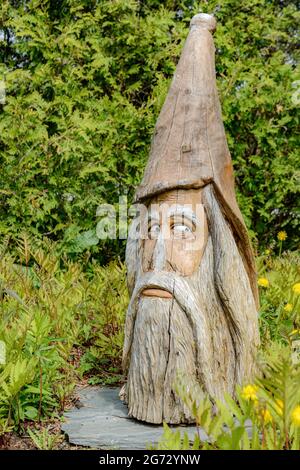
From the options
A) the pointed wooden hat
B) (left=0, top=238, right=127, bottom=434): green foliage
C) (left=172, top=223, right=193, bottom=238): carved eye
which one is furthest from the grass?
the pointed wooden hat

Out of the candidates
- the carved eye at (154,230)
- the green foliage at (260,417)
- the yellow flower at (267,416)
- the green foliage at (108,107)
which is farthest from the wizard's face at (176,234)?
the green foliage at (108,107)

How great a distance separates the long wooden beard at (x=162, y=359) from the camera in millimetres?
3289

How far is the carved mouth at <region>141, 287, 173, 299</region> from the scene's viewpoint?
333 centimetres

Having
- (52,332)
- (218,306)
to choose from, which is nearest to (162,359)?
(218,306)

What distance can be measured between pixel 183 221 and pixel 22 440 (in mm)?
1354

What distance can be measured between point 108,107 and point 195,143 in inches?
109

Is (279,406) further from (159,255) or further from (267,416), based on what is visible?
(159,255)

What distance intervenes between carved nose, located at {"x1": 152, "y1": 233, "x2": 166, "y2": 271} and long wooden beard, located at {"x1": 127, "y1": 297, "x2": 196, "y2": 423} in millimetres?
176

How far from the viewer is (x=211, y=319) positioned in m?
3.42

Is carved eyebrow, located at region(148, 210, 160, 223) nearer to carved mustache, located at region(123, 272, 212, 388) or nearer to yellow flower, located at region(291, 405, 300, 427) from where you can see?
carved mustache, located at region(123, 272, 212, 388)

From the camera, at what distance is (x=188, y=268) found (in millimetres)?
3404

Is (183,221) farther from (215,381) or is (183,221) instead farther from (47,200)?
(47,200)

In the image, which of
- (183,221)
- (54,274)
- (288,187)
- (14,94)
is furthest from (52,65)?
(183,221)
